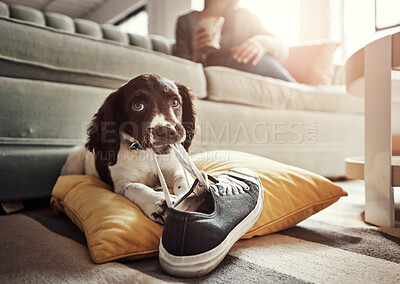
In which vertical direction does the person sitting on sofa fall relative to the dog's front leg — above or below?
A: above

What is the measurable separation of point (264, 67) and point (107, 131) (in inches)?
47.6

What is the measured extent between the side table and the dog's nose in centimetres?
65

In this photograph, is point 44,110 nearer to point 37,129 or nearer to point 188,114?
point 37,129

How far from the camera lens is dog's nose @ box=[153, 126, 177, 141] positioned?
24.6 inches

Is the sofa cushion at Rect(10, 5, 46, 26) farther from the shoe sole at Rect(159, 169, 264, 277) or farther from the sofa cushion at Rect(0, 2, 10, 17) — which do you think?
the shoe sole at Rect(159, 169, 264, 277)

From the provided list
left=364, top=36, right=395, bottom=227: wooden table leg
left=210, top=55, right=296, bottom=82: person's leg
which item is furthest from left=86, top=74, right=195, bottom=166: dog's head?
left=210, top=55, right=296, bottom=82: person's leg

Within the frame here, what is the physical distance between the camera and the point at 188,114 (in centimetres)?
74

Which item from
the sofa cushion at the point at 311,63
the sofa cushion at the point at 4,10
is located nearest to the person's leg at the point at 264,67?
the sofa cushion at the point at 311,63

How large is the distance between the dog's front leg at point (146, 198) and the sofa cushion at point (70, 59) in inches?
15.8

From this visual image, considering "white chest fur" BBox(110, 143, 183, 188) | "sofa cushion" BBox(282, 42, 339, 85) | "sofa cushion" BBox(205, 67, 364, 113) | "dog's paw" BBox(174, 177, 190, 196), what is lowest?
"dog's paw" BBox(174, 177, 190, 196)

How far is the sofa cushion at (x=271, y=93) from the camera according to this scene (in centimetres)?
133

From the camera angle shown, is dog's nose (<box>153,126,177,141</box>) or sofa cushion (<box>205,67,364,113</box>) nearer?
dog's nose (<box>153,126,177,141</box>)

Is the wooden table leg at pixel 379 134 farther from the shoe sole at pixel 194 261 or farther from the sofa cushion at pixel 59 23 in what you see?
the sofa cushion at pixel 59 23

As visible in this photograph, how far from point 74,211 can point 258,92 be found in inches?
41.7
